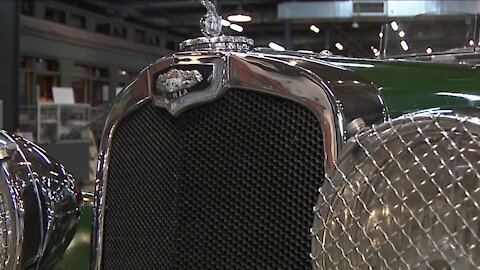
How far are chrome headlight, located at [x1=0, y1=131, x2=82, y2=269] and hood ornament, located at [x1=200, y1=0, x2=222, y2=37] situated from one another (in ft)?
1.98

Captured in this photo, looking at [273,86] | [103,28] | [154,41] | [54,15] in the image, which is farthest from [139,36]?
[273,86]

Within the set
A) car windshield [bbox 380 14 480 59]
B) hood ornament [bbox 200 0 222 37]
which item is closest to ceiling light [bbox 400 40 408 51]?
car windshield [bbox 380 14 480 59]

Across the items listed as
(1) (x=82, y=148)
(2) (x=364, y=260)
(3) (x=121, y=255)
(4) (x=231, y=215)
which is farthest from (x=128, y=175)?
(1) (x=82, y=148)

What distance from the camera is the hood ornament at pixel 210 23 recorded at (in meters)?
1.95

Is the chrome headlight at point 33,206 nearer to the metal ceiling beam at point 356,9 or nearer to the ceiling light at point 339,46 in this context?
the metal ceiling beam at point 356,9

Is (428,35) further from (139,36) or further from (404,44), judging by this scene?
(139,36)

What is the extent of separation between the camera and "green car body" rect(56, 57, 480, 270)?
1585 mm

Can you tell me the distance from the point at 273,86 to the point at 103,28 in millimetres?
16322

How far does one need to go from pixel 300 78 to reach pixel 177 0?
46.9 feet

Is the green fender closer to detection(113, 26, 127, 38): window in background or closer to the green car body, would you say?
the green car body

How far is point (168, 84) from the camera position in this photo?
1.71 m

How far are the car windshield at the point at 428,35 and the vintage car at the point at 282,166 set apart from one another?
1022 millimetres

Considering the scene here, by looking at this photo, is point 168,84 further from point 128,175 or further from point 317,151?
point 317,151

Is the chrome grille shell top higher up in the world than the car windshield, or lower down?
lower down
